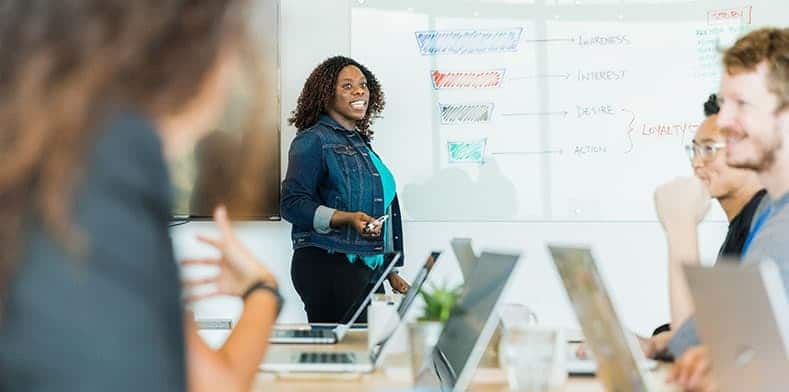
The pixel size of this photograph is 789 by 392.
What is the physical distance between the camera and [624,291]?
4.19 meters

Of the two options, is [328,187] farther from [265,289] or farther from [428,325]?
[265,289]

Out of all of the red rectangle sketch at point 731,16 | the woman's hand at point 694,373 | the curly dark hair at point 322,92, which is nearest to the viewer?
the woman's hand at point 694,373

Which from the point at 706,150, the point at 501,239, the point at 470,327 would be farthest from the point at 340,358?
the point at 501,239

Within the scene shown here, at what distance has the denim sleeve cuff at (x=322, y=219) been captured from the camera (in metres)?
3.49

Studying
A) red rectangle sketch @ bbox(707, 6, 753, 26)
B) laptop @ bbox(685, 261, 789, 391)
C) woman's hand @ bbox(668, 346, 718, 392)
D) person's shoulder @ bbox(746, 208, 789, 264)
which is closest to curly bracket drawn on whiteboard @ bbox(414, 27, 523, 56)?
red rectangle sketch @ bbox(707, 6, 753, 26)

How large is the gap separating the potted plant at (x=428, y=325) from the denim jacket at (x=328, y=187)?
1469mm

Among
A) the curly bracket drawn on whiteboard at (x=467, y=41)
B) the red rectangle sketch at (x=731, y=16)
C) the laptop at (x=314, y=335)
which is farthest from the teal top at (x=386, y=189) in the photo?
the red rectangle sketch at (x=731, y=16)

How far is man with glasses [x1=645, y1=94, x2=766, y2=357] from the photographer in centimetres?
215

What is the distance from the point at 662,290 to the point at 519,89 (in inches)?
42.9

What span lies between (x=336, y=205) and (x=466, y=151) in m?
0.84

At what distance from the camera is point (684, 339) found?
189 cm

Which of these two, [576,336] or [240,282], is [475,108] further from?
[240,282]

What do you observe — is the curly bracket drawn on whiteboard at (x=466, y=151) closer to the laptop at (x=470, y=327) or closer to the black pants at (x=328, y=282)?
the black pants at (x=328, y=282)

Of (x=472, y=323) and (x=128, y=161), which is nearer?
(x=128, y=161)
